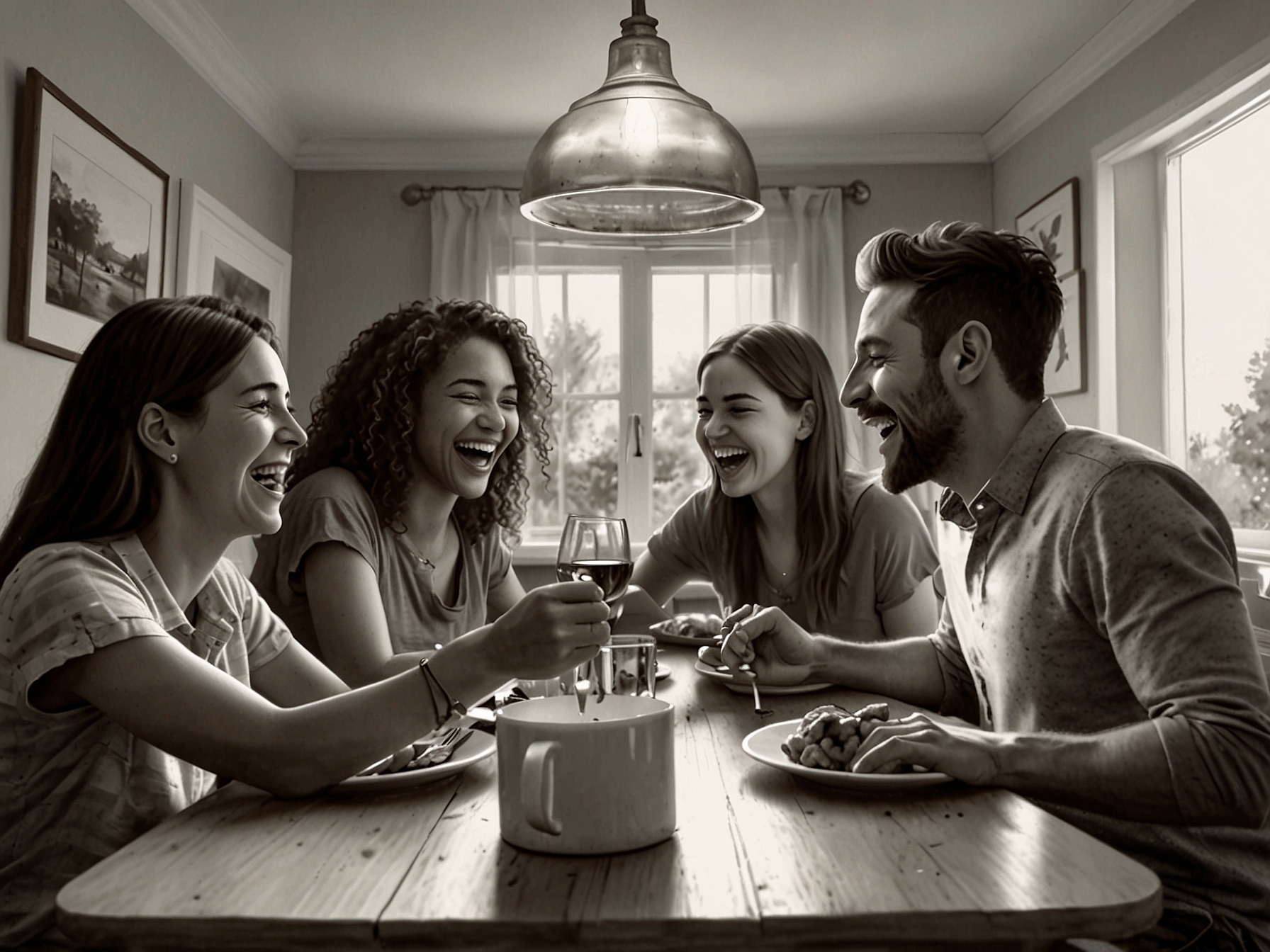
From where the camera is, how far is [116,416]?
1.23 metres

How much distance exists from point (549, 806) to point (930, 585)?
1.55 m

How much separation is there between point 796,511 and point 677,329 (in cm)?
268

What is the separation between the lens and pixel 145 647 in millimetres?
1002

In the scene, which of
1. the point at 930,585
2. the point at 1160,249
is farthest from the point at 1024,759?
the point at 1160,249

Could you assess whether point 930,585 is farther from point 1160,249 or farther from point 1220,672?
point 1160,249

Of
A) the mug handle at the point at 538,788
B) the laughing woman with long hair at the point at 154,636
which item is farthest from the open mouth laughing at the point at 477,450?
the mug handle at the point at 538,788

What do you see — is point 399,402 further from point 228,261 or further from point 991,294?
point 228,261

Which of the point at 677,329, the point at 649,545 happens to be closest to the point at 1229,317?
the point at 649,545

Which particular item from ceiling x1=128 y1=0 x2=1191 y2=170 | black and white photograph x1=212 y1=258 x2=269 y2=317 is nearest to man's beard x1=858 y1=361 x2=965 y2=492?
ceiling x1=128 y1=0 x2=1191 y2=170

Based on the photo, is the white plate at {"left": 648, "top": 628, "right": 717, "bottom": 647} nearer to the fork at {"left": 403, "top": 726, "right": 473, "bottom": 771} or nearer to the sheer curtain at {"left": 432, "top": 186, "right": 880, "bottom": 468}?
the fork at {"left": 403, "top": 726, "right": 473, "bottom": 771}

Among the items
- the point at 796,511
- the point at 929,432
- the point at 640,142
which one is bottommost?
the point at 796,511

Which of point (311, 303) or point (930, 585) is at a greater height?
point (311, 303)

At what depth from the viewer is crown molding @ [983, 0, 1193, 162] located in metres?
3.36

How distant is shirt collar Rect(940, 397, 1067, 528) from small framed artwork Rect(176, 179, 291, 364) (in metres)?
2.37
